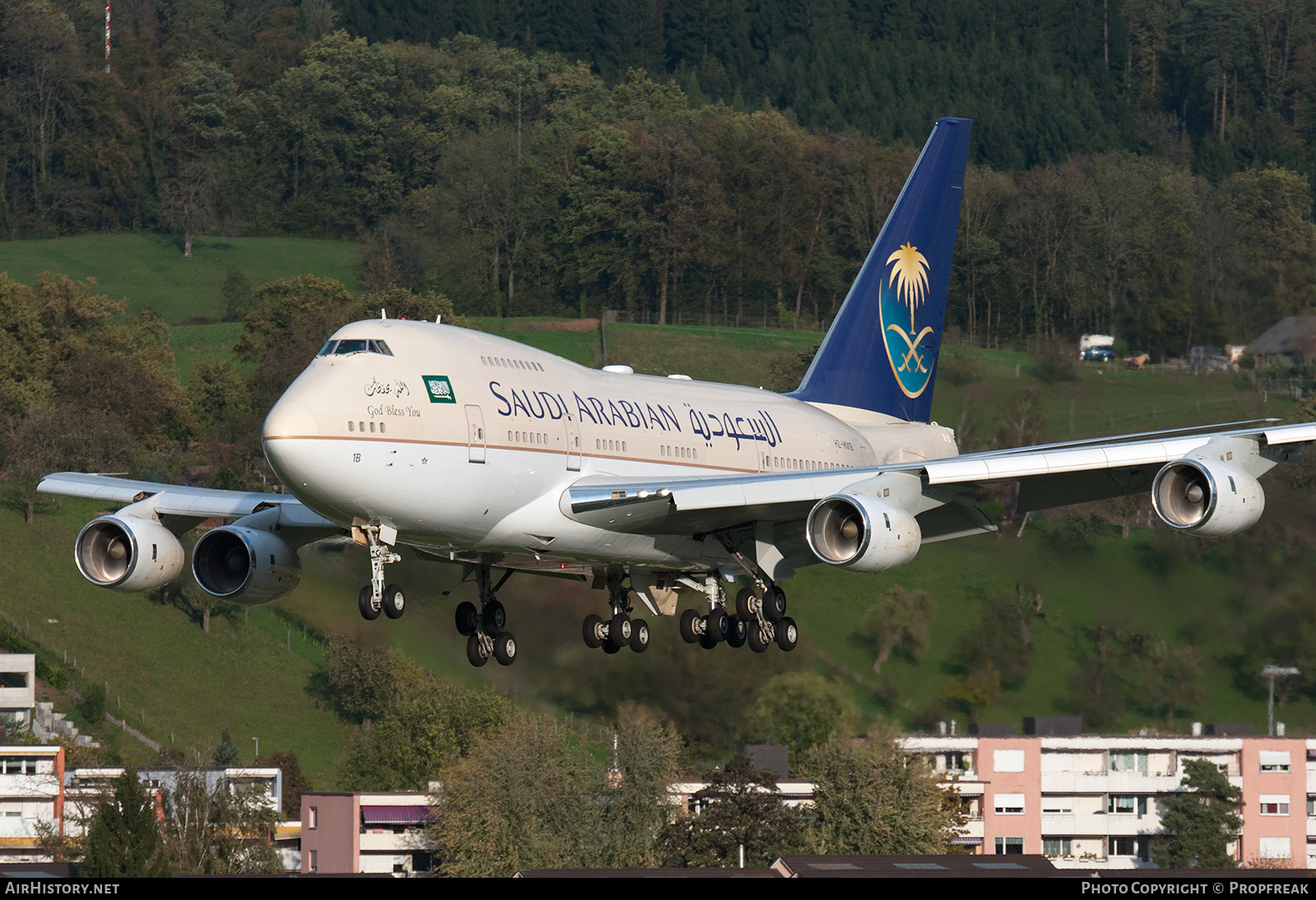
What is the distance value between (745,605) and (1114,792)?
209 ft

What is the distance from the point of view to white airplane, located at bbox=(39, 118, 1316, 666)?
34.5 m

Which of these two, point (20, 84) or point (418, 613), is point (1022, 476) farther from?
point (20, 84)

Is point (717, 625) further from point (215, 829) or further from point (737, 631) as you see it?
point (215, 829)

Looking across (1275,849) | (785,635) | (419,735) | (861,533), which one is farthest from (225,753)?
(861,533)

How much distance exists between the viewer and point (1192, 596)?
69.2 m

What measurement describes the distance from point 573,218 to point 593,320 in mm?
21473

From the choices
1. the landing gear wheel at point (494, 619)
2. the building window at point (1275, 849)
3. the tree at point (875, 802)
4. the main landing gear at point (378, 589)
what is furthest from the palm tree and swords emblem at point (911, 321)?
the building window at point (1275, 849)

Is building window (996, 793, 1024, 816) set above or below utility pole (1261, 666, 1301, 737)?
below

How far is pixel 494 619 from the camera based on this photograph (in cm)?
4050

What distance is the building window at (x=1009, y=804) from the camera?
97.8 metres

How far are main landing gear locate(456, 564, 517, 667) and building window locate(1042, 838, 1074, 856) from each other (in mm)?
67629

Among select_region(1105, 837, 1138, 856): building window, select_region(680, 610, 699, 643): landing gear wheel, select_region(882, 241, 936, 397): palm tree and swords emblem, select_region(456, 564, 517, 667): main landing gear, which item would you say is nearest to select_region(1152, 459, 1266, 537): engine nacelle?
select_region(680, 610, 699, 643): landing gear wheel

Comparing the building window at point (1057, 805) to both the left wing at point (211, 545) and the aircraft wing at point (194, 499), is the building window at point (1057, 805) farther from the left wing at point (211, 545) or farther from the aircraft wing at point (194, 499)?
the left wing at point (211, 545)

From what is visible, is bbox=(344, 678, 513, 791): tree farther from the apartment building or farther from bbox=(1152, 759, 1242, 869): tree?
bbox=(1152, 759, 1242, 869): tree
